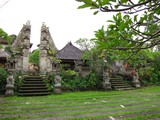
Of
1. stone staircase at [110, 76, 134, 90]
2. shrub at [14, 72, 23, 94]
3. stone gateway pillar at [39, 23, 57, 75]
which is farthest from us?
stone gateway pillar at [39, 23, 57, 75]

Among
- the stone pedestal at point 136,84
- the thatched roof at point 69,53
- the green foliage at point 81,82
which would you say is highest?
the thatched roof at point 69,53

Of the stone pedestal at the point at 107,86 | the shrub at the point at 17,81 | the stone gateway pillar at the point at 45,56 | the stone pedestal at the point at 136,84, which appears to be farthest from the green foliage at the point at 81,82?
the stone pedestal at the point at 136,84

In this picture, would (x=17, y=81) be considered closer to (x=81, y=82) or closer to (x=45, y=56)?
(x=45, y=56)

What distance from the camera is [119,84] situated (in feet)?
44.2

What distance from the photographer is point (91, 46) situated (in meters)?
14.9

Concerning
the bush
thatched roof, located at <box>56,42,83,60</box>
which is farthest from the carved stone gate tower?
thatched roof, located at <box>56,42,83,60</box>

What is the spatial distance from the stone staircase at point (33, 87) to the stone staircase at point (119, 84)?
5770mm

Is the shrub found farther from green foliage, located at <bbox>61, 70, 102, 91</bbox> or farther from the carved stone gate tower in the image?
green foliage, located at <bbox>61, 70, 102, 91</bbox>

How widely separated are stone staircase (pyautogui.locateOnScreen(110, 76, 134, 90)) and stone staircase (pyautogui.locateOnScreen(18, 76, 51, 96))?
5.77 meters

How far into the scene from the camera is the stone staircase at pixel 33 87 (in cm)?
989

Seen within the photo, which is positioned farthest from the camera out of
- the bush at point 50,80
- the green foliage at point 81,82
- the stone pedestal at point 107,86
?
the stone pedestal at point 107,86

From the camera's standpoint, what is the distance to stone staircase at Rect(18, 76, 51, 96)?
32.4ft

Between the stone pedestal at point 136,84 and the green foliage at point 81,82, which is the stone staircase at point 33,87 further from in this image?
the stone pedestal at point 136,84

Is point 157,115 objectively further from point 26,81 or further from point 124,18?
point 26,81
